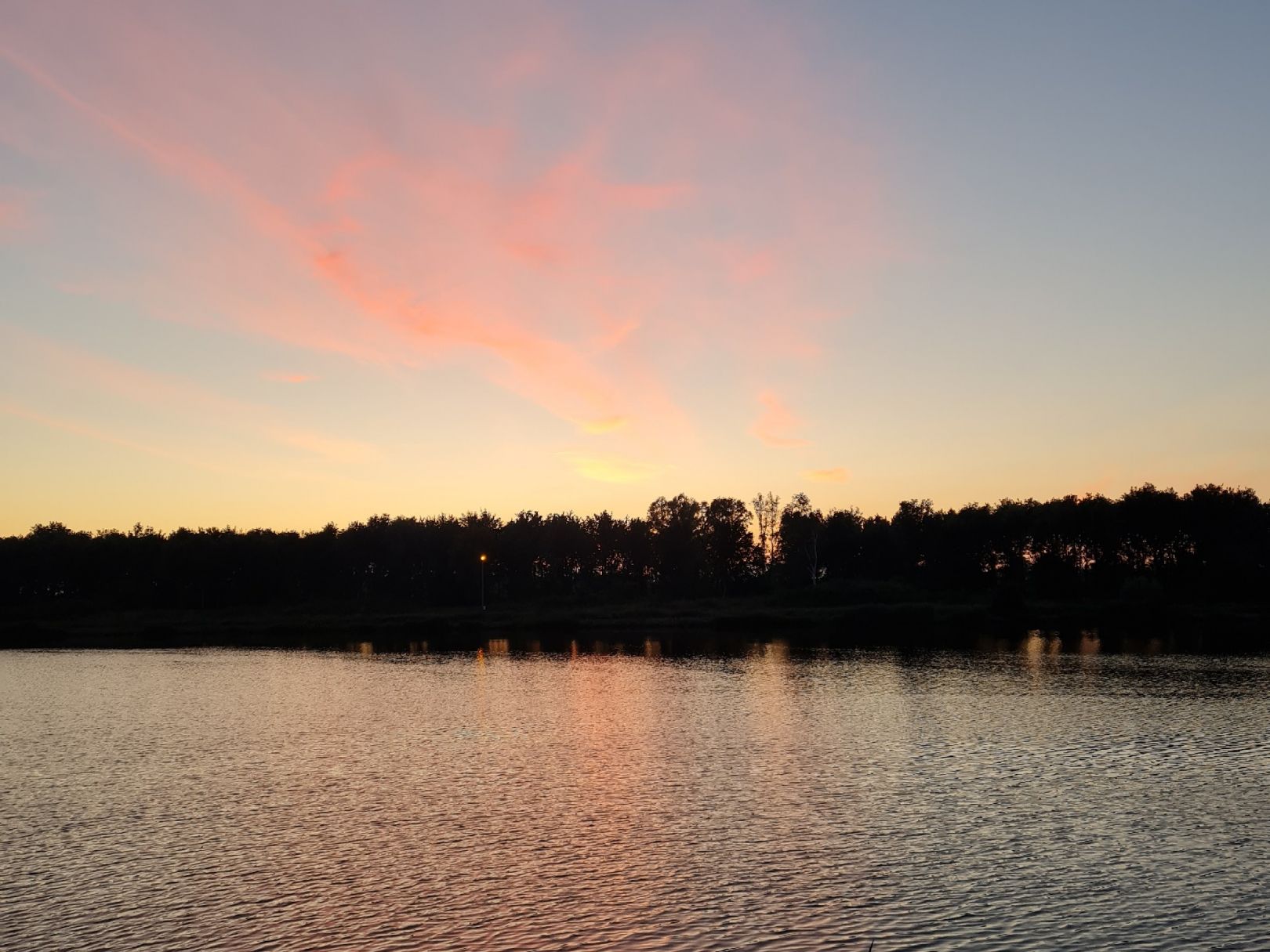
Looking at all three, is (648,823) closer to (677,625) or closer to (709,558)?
(677,625)

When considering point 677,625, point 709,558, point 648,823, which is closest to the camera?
point 648,823

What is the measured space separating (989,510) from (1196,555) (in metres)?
38.9

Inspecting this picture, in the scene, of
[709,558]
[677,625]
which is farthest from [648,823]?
[709,558]

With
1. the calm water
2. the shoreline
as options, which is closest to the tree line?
the shoreline

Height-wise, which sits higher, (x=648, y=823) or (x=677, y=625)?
(x=677, y=625)

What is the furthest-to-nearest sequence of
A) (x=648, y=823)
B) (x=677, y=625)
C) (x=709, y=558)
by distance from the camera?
(x=709, y=558) → (x=677, y=625) → (x=648, y=823)

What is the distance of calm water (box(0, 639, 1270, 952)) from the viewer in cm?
1931

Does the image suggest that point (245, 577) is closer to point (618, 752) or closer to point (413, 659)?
point (413, 659)

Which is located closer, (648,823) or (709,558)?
(648,823)

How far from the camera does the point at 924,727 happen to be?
44.0 metres

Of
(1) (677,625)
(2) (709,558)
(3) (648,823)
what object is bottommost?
(3) (648,823)

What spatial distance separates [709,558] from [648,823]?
169 metres

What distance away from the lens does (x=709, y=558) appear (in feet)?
643

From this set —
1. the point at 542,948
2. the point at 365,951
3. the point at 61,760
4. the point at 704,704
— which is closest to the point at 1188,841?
the point at 542,948
